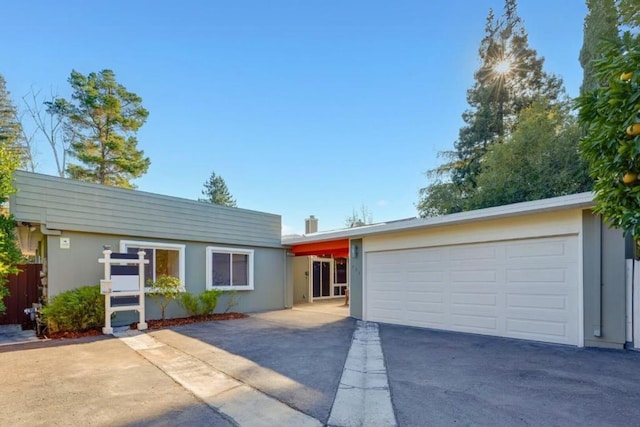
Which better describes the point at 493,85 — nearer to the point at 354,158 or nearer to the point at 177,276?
the point at 354,158

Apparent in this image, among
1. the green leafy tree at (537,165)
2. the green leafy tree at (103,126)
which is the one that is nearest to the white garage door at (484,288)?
the green leafy tree at (537,165)

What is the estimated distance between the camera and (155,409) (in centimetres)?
339

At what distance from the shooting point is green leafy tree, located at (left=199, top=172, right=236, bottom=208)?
30.2 m

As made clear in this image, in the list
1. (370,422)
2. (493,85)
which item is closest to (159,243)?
(370,422)

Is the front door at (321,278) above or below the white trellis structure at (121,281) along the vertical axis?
below

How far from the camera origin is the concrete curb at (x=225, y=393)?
10.4ft

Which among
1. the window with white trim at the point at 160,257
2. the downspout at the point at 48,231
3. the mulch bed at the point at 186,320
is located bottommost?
the mulch bed at the point at 186,320

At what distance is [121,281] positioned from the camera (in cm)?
757

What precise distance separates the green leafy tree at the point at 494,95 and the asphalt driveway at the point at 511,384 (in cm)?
1252

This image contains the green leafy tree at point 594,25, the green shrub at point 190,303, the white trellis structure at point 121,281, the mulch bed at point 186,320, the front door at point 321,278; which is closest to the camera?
the white trellis structure at point 121,281

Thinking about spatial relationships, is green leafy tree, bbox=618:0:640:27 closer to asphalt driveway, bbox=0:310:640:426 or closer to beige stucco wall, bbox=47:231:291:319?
asphalt driveway, bbox=0:310:640:426

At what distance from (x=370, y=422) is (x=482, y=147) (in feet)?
61.1

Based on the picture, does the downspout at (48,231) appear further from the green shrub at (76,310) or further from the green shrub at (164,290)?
the green shrub at (164,290)

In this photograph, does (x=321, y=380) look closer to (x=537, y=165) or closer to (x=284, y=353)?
(x=284, y=353)
